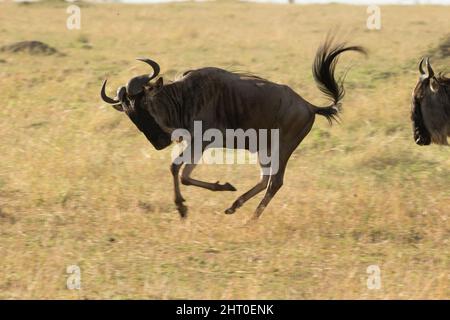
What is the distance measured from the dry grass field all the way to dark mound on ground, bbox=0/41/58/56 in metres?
0.33

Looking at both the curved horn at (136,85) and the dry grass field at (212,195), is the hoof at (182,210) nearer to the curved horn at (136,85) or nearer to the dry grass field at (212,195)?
the dry grass field at (212,195)

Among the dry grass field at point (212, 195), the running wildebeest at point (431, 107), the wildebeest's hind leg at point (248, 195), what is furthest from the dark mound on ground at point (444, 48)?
the wildebeest's hind leg at point (248, 195)

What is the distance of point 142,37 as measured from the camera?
69.4 feet

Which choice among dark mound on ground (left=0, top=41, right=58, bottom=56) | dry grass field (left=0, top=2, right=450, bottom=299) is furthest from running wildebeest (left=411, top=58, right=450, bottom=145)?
dark mound on ground (left=0, top=41, right=58, bottom=56)

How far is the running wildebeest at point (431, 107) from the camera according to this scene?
29.3ft

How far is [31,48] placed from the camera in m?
18.8

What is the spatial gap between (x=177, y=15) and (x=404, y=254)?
18909mm

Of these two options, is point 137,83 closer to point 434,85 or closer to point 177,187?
point 177,187

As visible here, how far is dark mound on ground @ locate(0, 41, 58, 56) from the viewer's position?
60.8ft

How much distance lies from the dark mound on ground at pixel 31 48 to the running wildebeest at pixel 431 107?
35.6ft

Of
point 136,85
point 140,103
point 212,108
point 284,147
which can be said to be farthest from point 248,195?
point 136,85

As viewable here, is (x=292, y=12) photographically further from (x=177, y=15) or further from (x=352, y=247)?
(x=352, y=247)

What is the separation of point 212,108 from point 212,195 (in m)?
1.48

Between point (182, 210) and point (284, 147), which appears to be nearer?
point (182, 210)
